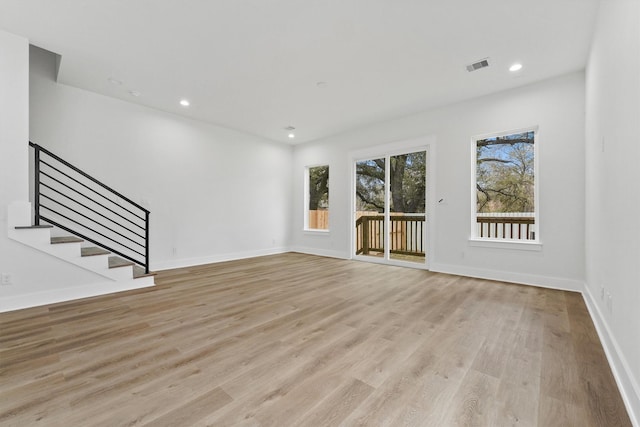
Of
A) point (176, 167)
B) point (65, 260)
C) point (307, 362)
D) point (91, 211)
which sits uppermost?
point (176, 167)

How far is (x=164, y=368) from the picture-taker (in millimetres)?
1712

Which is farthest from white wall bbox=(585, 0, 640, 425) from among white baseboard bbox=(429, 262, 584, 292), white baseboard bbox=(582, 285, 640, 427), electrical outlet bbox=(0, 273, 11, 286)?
electrical outlet bbox=(0, 273, 11, 286)

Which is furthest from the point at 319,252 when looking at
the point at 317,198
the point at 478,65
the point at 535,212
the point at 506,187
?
the point at 478,65

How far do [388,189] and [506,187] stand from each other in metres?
1.95

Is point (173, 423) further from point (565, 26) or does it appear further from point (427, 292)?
point (565, 26)

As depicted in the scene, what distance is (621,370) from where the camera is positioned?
5.05ft

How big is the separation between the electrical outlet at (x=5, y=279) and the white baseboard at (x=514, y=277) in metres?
5.36

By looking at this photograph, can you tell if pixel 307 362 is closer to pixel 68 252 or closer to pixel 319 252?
pixel 68 252

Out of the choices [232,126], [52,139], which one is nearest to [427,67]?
[232,126]

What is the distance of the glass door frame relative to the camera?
467cm

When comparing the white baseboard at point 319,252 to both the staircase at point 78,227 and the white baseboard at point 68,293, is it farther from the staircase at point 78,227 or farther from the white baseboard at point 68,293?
the white baseboard at point 68,293

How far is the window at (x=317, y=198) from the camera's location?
658 centimetres

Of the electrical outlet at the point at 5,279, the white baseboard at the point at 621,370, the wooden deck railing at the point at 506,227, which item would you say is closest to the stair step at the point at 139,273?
the electrical outlet at the point at 5,279

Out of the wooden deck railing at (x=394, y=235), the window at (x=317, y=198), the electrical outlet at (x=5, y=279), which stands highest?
the window at (x=317, y=198)
